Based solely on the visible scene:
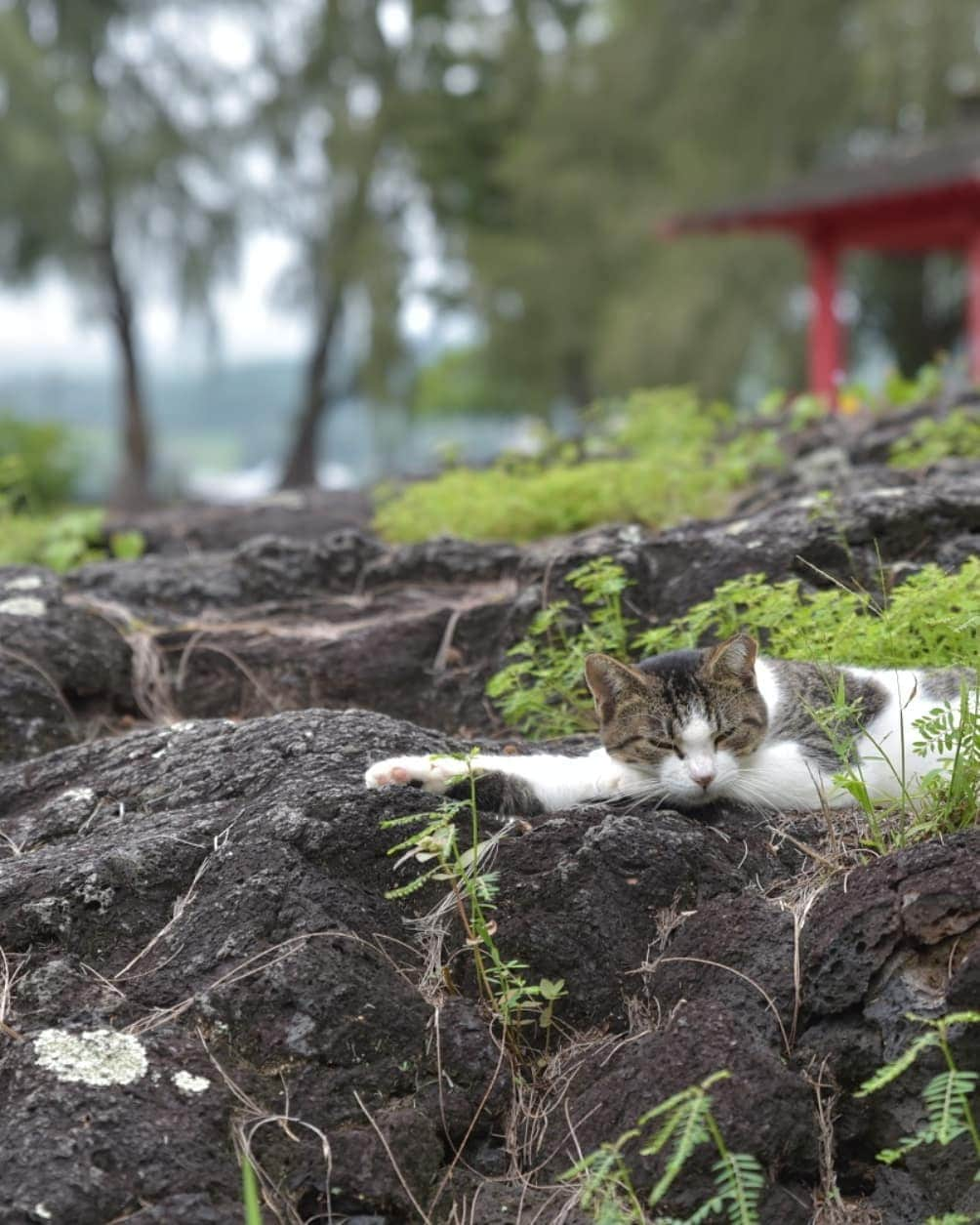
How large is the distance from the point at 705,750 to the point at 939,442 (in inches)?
129

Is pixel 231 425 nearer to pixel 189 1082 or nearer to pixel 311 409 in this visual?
pixel 311 409

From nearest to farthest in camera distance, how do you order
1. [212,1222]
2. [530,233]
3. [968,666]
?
[212,1222] < [968,666] < [530,233]

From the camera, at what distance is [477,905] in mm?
3008

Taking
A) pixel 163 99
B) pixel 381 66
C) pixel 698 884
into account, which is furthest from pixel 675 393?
pixel 381 66

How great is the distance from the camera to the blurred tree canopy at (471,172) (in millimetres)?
21484

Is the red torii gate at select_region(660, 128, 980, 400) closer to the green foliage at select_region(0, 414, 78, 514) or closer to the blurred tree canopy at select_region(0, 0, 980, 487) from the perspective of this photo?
the blurred tree canopy at select_region(0, 0, 980, 487)

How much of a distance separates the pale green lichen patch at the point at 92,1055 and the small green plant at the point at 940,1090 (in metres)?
1.31

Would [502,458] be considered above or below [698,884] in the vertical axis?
below

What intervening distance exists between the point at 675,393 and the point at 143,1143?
641 cm

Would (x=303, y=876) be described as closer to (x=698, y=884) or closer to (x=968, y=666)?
(x=698, y=884)

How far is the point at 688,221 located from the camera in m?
16.9

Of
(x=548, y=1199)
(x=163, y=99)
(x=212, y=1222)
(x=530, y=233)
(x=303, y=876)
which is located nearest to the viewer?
(x=212, y=1222)

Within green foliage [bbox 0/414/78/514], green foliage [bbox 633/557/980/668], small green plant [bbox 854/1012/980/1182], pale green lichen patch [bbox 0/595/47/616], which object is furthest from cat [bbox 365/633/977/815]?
green foliage [bbox 0/414/78/514]

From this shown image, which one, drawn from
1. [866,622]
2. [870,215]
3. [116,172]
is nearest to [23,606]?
[866,622]
